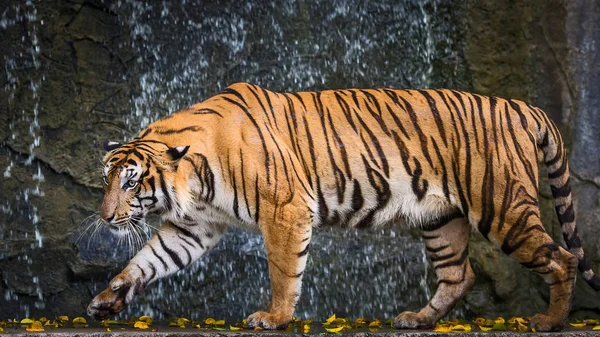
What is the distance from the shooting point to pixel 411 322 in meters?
5.76

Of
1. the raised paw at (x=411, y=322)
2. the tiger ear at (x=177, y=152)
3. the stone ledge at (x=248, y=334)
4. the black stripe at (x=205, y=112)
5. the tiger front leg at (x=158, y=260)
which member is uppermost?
the black stripe at (x=205, y=112)

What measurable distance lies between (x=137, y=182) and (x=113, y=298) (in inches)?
25.7

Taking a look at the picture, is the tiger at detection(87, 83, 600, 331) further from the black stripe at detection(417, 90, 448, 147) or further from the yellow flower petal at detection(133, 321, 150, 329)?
the yellow flower petal at detection(133, 321, 150, 329)

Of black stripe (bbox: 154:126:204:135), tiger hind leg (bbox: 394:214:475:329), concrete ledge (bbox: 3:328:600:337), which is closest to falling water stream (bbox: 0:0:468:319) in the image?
tiger hind leg (bbox: 394:214:475:329)

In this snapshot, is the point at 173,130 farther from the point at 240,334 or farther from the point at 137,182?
→ the point at 240,334

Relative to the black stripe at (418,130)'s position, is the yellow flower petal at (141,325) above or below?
below

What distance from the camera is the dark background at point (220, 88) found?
291 inches

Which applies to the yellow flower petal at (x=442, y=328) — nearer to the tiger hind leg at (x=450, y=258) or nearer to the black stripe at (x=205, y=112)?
the tiger hind leg at (x=450, y=258)

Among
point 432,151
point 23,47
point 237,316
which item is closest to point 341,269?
point 237,316

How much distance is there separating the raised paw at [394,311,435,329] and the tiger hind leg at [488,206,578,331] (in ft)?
2.02

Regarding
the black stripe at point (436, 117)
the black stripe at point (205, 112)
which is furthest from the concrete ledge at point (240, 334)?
the black stripe at point (205, 112)

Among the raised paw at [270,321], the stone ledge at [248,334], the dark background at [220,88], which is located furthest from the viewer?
the dark background at [220,88]

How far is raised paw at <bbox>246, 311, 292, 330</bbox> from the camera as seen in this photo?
5.20m

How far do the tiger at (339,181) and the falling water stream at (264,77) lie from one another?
5.24ft
